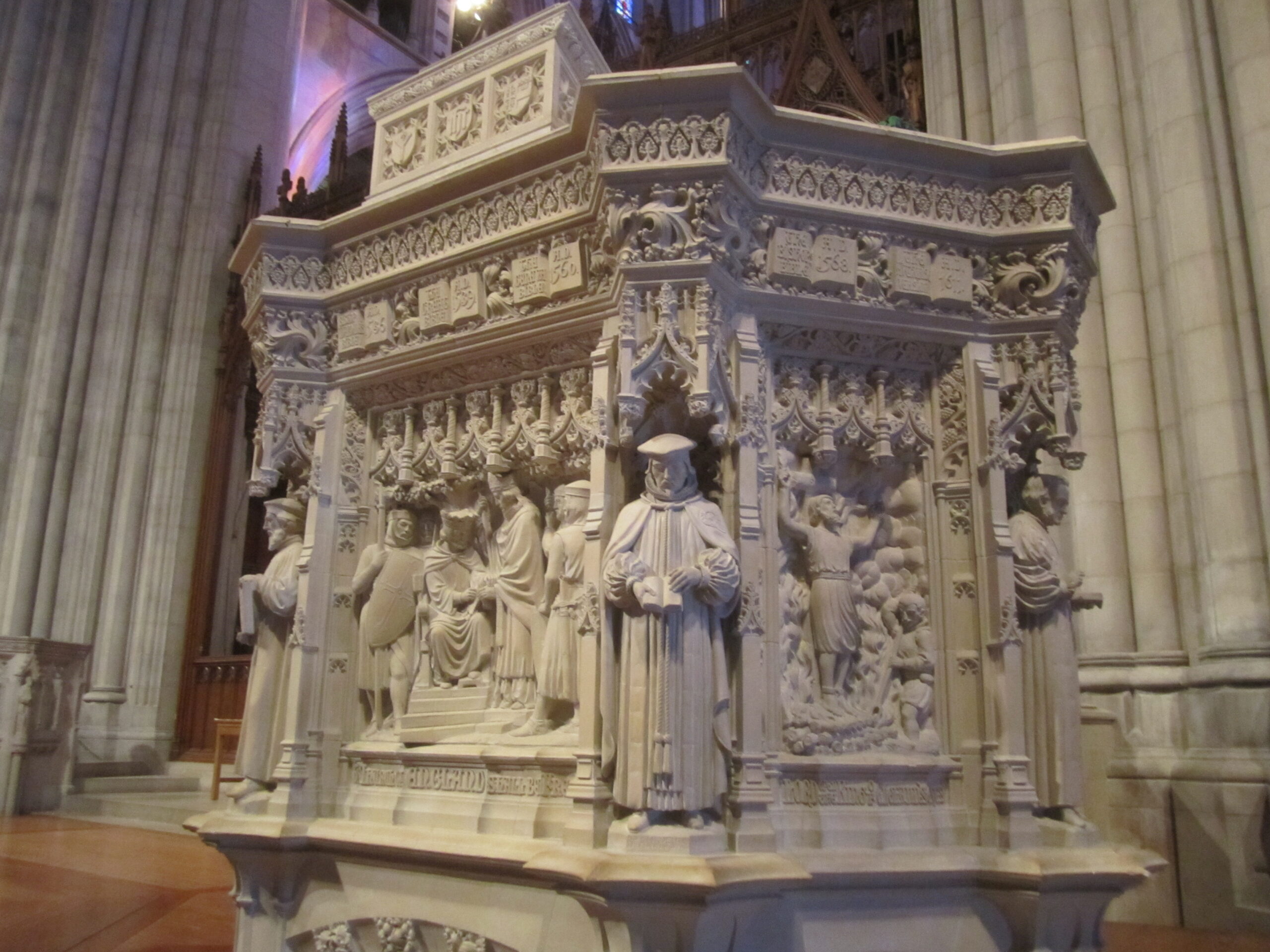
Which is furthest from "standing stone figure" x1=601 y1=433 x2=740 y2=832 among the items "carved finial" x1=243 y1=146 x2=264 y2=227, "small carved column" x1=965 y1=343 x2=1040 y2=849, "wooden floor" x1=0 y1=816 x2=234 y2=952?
"carved finial" x1=243 y1=146 x2=264 y2=227

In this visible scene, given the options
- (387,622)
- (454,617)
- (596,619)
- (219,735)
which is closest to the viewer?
(596,619)

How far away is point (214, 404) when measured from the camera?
46.6ft

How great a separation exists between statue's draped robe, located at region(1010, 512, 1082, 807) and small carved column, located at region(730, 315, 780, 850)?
1.16 m

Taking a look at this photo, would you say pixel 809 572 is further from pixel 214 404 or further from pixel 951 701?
pixel 214 404

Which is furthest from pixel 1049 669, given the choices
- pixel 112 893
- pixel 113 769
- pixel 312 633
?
pixel 113 769

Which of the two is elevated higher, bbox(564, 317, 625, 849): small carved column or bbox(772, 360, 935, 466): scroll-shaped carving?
bbox(772, 360, 935, 466): scroll-shaped carving

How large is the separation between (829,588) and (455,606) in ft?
6.18

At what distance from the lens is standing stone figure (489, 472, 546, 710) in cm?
484

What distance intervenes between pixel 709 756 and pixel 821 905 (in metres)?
0.77

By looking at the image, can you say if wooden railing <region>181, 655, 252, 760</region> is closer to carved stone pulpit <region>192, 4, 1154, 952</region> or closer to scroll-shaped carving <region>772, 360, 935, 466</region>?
carved stone pulpit <region>192, 4, 1154, 952</region>

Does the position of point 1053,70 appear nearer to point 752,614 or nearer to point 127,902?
point 752,614

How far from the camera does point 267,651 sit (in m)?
5.41

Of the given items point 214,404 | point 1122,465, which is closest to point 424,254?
point 1122,465

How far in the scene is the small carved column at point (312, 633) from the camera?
197 inches
